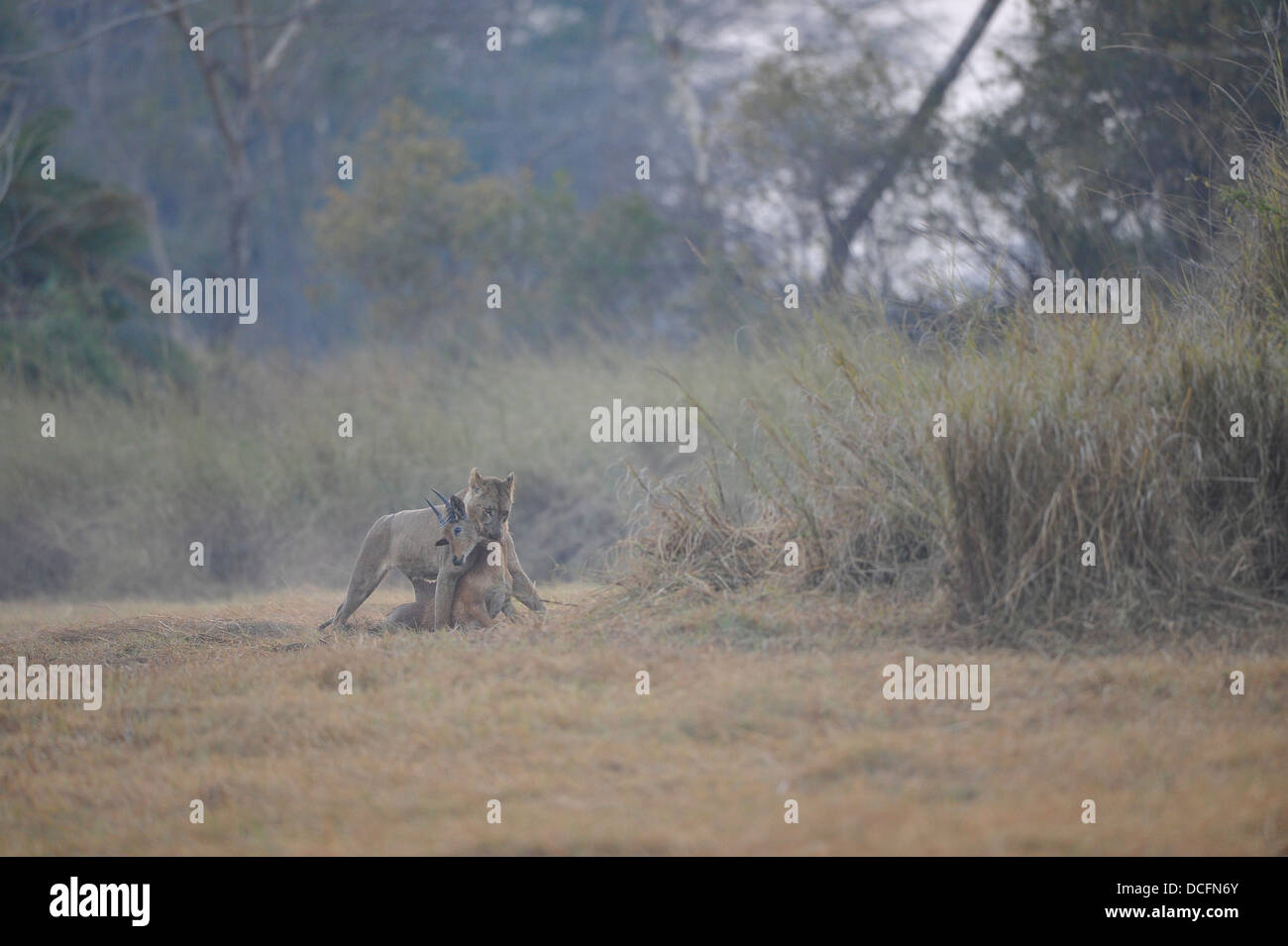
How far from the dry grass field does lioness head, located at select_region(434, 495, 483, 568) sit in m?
0.37

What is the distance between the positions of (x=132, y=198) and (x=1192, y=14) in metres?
13.2

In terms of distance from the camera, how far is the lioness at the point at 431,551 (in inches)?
226

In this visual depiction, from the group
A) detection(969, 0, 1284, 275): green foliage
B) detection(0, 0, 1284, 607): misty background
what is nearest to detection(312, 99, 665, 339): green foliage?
detection(0, 0, 1284, 607): misty background

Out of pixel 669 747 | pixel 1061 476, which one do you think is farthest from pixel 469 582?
pixel 1061 476

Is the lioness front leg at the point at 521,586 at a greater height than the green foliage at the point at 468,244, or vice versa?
the green foliage at the point at 468,244

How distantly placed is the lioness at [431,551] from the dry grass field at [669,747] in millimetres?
304

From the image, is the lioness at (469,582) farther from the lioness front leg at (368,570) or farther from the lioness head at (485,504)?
the lioness front leg at (368,570)

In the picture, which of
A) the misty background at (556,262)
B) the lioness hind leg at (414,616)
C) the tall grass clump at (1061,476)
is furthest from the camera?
the misty background at (556,262)

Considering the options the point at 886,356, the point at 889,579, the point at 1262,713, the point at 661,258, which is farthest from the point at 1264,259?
the point at 661,258

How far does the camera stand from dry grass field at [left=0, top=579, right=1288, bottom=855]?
3395mm

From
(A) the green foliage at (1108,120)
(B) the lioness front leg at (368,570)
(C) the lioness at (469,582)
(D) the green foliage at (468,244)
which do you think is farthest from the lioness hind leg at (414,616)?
(D) the green foliage at (468,244)

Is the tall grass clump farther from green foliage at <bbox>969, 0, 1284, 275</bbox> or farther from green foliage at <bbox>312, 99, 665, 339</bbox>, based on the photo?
green foliage at <bbox>312, 99, 665, 339</bbox>

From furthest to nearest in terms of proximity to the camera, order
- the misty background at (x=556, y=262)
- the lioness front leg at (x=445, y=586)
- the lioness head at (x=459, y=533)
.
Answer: the misty background at (x=556, y=262) < the lioness front leg at (x=445, y=586) < the lioness head at (x=459, y=533)
